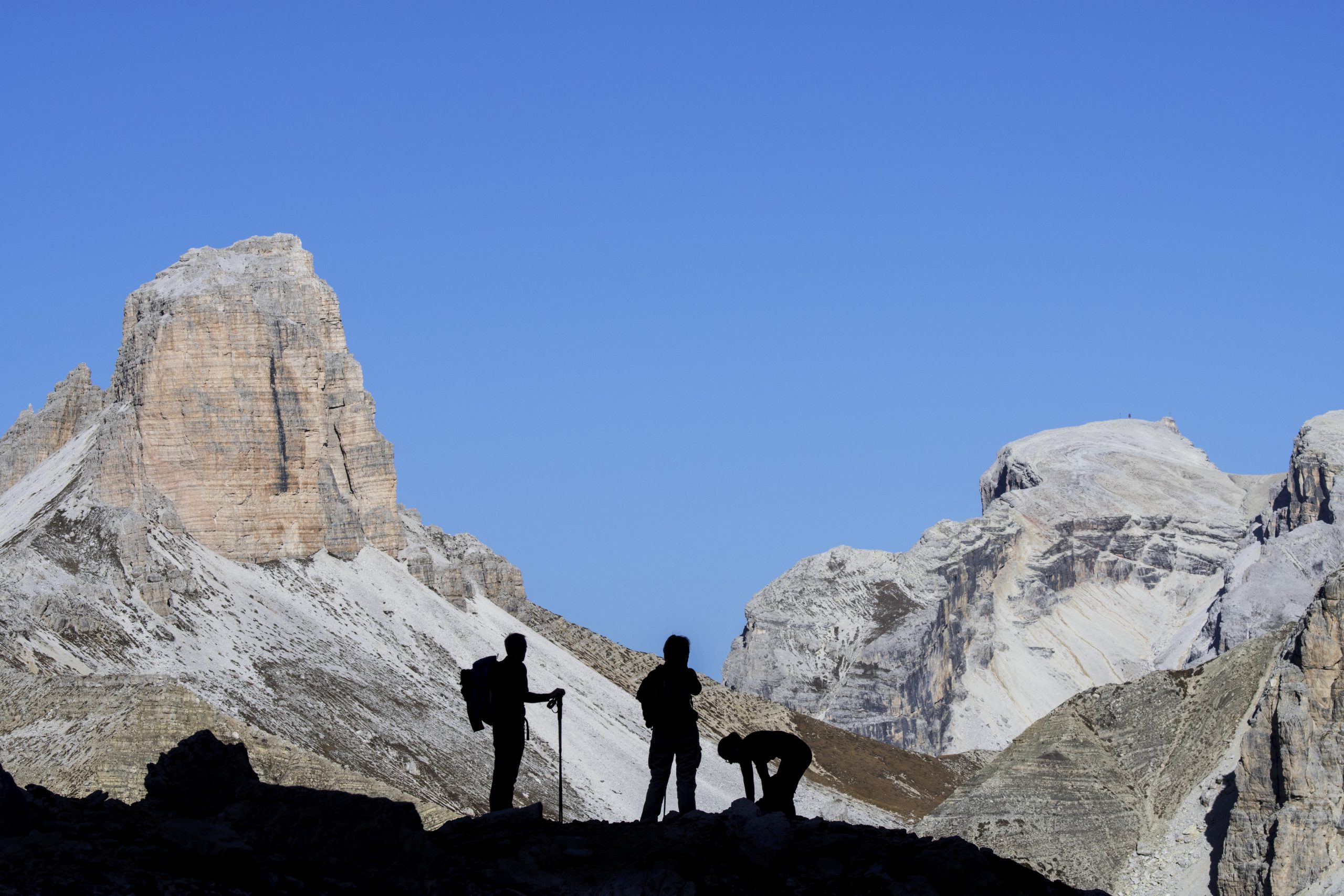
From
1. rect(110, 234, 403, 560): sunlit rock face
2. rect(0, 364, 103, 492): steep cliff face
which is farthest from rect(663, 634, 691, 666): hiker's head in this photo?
rect(0, 364, 103, 492): steep cliff face

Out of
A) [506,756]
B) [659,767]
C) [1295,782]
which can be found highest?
[1295,782]

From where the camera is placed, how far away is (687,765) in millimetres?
22094

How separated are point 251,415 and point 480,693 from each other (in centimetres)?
9021

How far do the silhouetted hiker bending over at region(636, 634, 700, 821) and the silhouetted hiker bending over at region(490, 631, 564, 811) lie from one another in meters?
1.00

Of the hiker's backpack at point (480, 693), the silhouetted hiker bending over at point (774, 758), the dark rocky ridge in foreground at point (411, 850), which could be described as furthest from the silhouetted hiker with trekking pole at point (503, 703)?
the silhouetted hiker bending over at point (774, 758)

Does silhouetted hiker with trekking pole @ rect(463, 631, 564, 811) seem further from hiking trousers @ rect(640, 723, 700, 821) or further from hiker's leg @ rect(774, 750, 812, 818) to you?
hiker's leg @ rect(774, 750, 812, 818)

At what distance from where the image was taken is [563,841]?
751 inches

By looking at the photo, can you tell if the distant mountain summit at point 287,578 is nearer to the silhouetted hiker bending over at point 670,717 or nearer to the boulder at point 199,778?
the silhouetted hiker bending over at point 670,717

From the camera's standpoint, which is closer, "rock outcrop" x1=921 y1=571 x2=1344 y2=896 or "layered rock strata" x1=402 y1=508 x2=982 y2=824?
"rock outcrop" x1=921 y1=571 x2=1344 y2=896

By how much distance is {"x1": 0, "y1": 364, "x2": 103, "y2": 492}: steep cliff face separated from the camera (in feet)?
389

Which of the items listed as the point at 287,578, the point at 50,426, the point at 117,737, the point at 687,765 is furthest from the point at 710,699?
the point at 687,765

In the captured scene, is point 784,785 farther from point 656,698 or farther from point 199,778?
point 199,778

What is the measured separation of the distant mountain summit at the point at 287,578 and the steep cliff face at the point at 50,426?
0.54 ft

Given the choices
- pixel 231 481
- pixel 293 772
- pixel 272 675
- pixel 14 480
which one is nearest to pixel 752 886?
pixel 293 772
